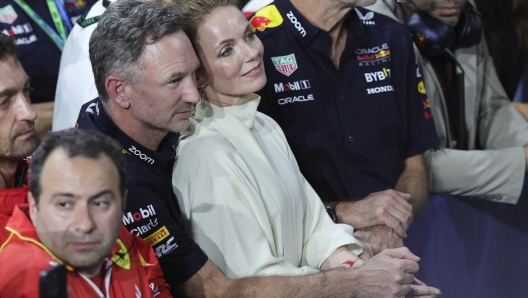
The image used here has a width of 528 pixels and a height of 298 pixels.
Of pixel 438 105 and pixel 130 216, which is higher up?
pixel 130 216

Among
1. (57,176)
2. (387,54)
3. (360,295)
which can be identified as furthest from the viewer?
(387,54)

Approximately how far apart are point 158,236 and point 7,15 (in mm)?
1729

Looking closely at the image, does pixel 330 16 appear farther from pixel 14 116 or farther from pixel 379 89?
pixel 14 116

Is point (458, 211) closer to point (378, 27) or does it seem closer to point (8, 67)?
point (378, 27)

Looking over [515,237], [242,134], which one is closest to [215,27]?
[242,134]

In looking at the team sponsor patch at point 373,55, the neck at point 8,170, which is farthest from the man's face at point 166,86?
the team sponsor patch at point 373,55

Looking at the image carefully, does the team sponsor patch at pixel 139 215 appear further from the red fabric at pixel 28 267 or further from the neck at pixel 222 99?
the neck at pixel 222 99

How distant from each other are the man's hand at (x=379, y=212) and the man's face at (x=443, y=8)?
40.4 inches

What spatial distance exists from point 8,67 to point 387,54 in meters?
1.54

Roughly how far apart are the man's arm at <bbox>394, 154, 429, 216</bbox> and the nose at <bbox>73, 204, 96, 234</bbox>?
65.5 inches

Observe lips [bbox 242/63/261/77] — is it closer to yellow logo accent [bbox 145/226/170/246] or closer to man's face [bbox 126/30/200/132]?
man's face [bbox 126/30/200/132]

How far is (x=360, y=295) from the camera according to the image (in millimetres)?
2359

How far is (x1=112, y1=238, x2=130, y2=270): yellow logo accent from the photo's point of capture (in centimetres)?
193

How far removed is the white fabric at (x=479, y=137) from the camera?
3418 mm
